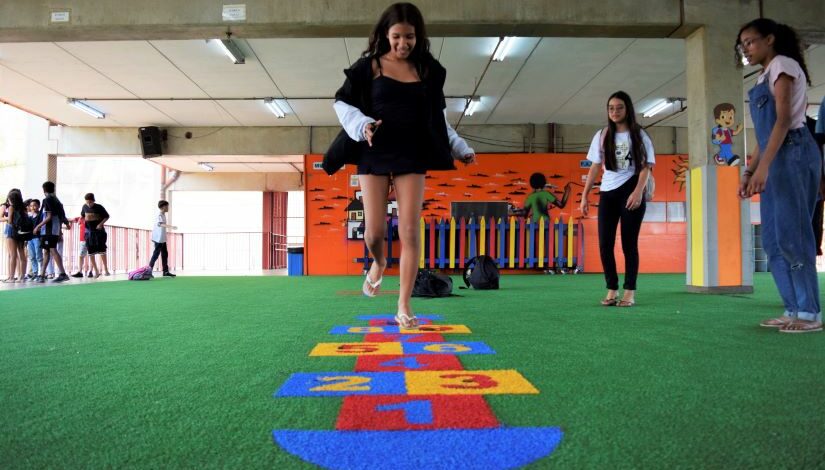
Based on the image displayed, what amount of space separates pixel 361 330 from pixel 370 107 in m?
1.14

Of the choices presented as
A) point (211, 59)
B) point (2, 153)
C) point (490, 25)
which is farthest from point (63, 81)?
point (2, 153)

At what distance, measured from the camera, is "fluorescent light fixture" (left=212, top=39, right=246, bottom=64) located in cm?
803

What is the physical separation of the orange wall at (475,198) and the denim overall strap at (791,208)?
1044cm

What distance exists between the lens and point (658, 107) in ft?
39.4

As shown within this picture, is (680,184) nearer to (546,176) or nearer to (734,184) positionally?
(546,176)

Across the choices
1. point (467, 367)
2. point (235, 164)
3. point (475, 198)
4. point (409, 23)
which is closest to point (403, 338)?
point (467, 367)

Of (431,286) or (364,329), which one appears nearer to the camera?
(364,329)

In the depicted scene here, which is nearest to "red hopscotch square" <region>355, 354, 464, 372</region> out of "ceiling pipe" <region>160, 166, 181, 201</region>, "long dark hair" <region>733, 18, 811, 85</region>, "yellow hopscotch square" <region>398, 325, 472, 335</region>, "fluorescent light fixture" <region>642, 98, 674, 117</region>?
"yellow hopscotch square" <region>398, 325, 472, 335</region>

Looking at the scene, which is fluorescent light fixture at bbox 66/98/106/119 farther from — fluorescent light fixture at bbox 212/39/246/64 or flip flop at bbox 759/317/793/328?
flip flop at bbox 759/317/793/328

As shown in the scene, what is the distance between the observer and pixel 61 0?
6.80 metres

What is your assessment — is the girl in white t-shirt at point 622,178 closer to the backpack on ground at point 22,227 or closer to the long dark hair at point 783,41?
the long dark hair at point 783,41

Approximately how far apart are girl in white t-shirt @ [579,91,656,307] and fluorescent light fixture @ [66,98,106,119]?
36.3ft

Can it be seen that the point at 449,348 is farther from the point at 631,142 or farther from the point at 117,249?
the point at 117,249

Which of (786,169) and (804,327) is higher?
(786,169)
